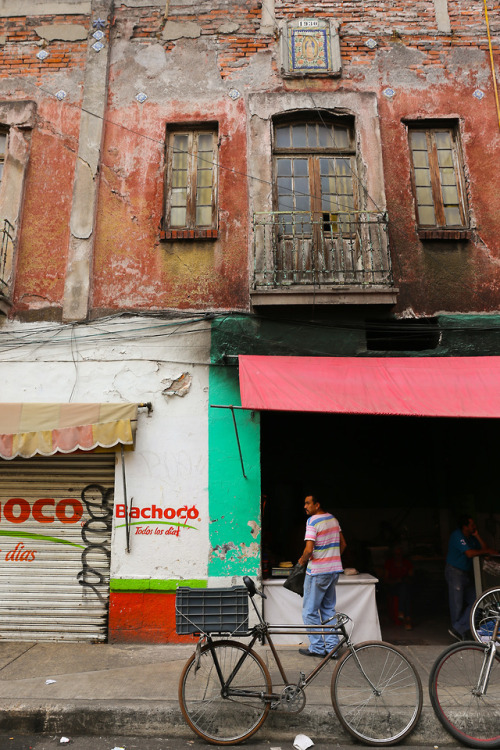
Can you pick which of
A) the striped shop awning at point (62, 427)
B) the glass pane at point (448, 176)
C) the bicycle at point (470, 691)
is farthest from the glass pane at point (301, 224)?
the bicycle at point (470, 691)

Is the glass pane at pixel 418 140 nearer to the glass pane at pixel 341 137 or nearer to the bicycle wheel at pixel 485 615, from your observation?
the glass pane at pixel 341 137

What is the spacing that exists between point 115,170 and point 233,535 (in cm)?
545

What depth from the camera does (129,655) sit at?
19.6 feet

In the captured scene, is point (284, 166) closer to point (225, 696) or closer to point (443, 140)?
point (443, 140)

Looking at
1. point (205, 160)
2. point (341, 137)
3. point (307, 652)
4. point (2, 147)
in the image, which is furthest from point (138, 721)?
point (2, 147)

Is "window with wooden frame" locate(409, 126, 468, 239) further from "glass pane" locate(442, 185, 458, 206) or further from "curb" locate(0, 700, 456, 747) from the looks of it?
"curb" locate(0, 700, 456, 747)

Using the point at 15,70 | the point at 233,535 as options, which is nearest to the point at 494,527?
the point at 233,535

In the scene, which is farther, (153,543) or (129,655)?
(153,543)

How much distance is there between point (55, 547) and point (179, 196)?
518 centimetres

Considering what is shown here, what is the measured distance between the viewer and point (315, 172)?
795 centimetres

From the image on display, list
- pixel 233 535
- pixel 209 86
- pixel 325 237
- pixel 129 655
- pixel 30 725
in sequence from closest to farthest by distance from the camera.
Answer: pixel 30 725, pixel 129 655, pixel 233 535, pixel 325 237, pixel 209 86

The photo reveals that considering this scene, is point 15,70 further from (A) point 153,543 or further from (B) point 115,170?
(A) point 153,543

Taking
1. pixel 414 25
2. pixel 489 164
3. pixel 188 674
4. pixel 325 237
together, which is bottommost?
pixel 188 674

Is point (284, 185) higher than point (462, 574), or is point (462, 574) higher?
point (284, 185)
